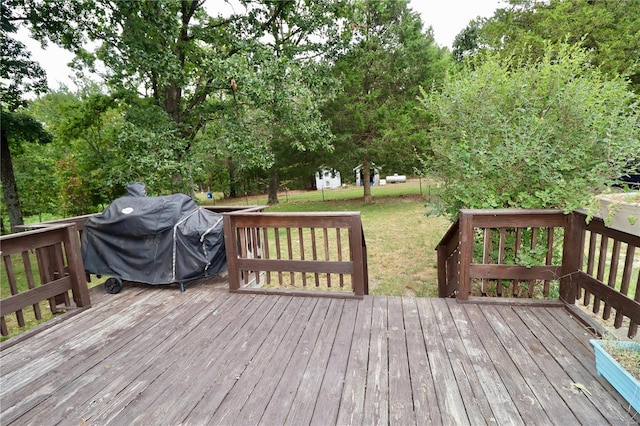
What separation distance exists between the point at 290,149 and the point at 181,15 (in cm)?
611

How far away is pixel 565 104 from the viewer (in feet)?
8.48

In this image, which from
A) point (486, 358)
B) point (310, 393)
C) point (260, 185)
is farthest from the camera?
point (260, 185)

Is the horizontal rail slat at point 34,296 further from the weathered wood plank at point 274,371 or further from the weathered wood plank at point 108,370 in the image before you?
the weathered wood plank at point 274,371

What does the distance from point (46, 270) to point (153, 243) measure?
2.99ft

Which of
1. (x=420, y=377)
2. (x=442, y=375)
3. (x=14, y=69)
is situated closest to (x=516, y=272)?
(x=442, y=375)

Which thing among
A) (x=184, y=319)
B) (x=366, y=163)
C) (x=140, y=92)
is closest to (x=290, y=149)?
(x=366, y=163)

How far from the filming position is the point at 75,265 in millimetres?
2941

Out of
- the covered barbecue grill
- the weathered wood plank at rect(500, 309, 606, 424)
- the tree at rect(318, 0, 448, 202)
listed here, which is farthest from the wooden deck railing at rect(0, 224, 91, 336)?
the tree at rect(318, 0, 448, 202)

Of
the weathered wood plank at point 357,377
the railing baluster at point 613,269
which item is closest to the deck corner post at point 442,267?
the weathered wood plank at point 357,377

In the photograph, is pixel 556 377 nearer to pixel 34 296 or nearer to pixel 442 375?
pixel 442 375

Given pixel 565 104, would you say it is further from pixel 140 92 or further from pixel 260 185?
pixel 260 185

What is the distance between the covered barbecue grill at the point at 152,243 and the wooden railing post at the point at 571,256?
3297 mm

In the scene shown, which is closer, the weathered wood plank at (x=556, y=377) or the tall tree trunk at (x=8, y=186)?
the weathered wood plank at (x=556, y=377)

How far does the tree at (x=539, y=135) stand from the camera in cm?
248
